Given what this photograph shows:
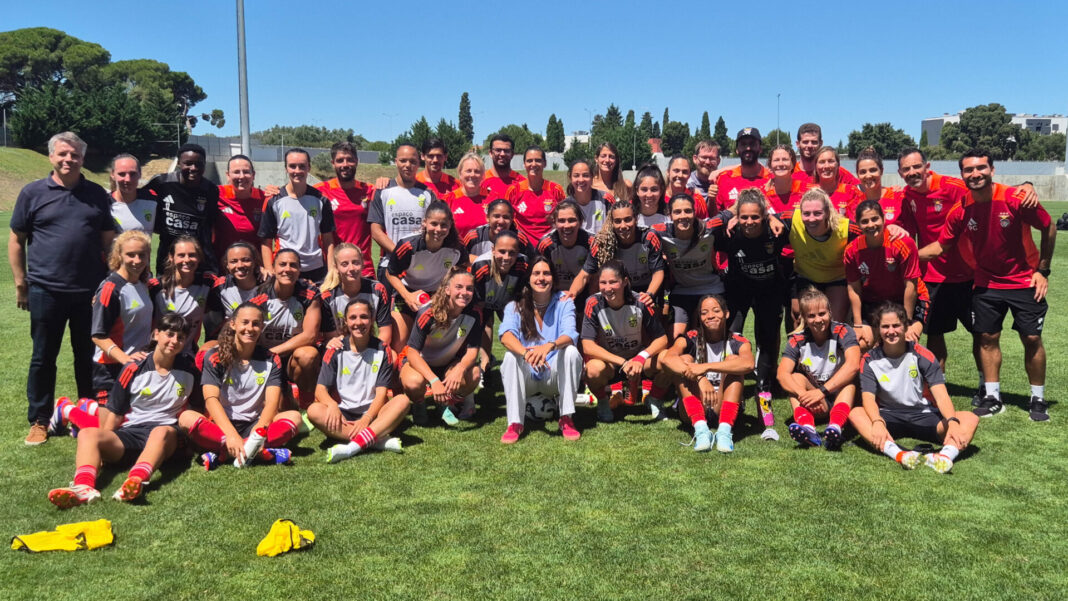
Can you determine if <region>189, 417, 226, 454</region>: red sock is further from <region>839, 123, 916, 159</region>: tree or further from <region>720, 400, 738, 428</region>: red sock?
<region>839, 123, 916, 159</region>: tree

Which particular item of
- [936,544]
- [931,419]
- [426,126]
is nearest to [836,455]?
[931,419]

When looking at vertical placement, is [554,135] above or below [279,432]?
above

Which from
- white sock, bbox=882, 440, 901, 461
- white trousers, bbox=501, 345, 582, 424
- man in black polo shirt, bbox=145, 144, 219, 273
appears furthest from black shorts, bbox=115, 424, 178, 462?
white sock, bbox=882, 440, 901, 461

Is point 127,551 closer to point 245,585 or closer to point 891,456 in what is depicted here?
point 245,585

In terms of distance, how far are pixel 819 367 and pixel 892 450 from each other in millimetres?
811

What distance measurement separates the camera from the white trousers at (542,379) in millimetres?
5258

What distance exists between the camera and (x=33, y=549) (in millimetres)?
3475

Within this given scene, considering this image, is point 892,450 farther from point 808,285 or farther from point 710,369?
point 808,285

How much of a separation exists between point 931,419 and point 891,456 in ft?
1.52

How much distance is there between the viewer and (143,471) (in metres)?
4.23

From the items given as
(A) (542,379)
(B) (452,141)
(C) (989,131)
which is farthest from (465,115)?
(A) (542,379)

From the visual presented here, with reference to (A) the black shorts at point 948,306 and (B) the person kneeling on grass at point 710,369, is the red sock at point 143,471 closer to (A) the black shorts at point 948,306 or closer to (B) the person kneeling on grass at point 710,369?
(B) the person kneeling on grass at point 710,369

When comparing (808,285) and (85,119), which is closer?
(808,285)

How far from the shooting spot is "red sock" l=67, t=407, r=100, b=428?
15.4ft
